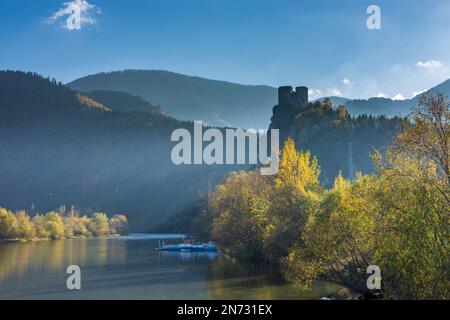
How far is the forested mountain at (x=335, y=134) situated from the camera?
152 meters

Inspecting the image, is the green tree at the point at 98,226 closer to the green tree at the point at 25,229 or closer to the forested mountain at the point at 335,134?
the green tree at the point at 25,229

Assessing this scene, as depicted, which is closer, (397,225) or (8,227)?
(397,225)

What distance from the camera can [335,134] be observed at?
166m

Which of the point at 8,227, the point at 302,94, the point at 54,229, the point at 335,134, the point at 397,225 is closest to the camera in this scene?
the point at 397,225

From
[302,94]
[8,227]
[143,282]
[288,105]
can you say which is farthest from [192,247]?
[302,94]

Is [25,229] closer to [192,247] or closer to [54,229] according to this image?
[54,229]

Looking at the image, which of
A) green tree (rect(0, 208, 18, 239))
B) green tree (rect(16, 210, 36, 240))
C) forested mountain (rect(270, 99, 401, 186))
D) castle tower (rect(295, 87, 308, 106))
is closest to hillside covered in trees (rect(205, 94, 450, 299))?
forested mountain (rect(270, 99, 401, 186))

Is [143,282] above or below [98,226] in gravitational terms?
above

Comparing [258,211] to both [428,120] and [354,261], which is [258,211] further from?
[428,120]

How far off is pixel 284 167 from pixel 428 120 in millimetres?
29543

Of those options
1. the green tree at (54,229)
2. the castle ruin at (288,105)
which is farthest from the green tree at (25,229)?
the castle ruin at (288,105)

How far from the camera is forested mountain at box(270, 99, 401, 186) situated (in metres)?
152

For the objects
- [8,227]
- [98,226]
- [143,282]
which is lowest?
[98,226]
